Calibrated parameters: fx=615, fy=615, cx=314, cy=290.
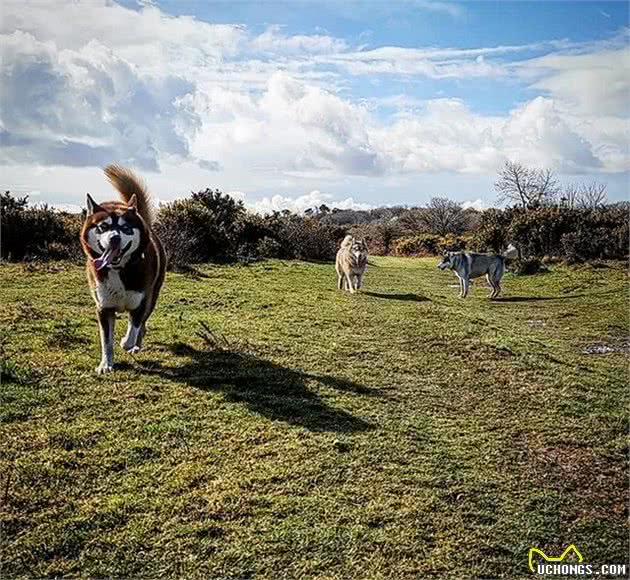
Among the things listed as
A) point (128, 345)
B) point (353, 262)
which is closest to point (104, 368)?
point (128, 345)

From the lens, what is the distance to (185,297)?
1015 centimetres

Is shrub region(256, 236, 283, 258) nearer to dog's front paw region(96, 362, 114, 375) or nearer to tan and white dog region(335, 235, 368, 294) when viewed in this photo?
tan and white dog region(335, 235, 368, 294)

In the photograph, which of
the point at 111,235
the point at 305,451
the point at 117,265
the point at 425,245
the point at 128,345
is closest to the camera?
the point at 305,451

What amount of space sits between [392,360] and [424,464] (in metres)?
2.74

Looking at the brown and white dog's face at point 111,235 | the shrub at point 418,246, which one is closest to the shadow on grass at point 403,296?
the brown and white dog's face at point 111,235

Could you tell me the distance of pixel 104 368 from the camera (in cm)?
539

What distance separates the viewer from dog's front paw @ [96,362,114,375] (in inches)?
212

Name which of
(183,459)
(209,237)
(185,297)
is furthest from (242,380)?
(209,237)

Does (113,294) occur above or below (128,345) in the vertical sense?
above

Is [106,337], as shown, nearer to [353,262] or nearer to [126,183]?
[126,183]

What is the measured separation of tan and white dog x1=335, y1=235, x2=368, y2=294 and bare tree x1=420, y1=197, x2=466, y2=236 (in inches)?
1030

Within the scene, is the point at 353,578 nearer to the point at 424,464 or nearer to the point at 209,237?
the point at 424,464

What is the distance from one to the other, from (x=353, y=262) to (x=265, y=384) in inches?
292

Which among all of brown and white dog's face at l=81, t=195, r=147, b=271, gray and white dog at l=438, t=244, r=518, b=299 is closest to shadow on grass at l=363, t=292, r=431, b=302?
gray and white dog at l=438, t=244, r=518, b=299
